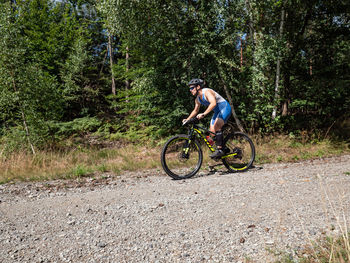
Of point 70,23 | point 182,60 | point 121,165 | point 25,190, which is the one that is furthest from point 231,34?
point 70,23

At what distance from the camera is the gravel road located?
9.09ft

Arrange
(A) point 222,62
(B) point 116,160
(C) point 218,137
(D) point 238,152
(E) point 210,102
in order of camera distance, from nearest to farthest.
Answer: (E) point 210,102 → (C) point 218,137 → (D) point 238,152 → (B) point 116,160 → (A) point 222,62

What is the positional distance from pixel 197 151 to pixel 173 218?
9.22 feet

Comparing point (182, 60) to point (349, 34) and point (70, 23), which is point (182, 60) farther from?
point (70, 23)

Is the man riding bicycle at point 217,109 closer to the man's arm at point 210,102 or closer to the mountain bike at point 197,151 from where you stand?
the man's arm at point 210,102

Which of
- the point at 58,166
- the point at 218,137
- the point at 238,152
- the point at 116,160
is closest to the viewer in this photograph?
the point at 218,137

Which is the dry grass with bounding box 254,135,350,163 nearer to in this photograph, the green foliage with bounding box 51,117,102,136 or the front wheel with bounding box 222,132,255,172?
the front wheel with bounding box 222,132,255,172

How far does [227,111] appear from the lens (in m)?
6.19

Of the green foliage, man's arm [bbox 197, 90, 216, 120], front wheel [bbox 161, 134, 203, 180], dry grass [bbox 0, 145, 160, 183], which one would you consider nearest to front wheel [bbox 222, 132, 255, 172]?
front wheel [bbox 161, 134, 203, 180]

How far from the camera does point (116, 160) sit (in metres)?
8.78

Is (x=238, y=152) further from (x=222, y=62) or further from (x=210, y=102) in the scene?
(x=222, y=62)

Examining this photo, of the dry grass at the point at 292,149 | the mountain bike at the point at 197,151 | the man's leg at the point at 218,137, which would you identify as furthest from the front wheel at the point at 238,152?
the dry grass at the point at 292,149

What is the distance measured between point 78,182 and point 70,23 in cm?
2187

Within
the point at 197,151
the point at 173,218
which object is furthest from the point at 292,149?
the point at 173,218
